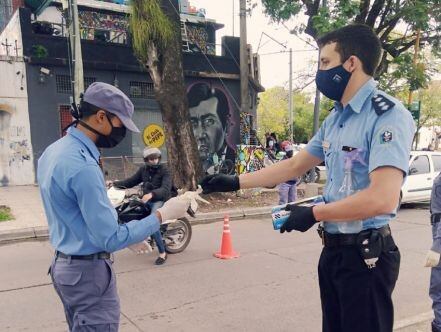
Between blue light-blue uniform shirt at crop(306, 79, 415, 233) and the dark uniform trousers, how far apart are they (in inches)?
5.8

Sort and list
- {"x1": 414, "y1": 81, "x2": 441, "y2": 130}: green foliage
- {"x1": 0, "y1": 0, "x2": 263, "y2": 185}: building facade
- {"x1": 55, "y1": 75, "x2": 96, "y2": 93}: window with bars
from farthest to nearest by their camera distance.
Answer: {"x1": 414, "y1": 81, "x2": 441, "y2": 130}: green foliage < {"x1": 55, "y1": 75, "x2": 96, "y2": 93}: window with bars < {"x1": 0, "y1": 0, "x2": 263, "y2": 185}: building facade

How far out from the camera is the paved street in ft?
13.6

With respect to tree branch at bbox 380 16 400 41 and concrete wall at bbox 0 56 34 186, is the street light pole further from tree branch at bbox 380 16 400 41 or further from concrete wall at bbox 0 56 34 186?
concrete wall at bbox 0 56 34 186

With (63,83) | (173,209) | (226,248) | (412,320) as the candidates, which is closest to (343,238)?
(173,209)

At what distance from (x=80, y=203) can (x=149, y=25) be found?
8.78 metres

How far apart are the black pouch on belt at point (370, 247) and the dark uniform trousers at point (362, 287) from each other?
3 centimetres

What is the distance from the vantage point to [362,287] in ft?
6.86

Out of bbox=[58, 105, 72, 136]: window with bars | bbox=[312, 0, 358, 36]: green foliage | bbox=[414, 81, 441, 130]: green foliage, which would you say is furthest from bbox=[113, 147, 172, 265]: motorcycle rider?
bbox=[414, 81, 441, 130]: green foliage

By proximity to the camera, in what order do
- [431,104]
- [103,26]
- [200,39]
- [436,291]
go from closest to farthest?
[436,291] < [103,26] < [200,39] < [431,104]

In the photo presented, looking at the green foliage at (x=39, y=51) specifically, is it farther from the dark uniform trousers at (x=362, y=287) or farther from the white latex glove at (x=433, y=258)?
the dark uniform trousers at (x=362, y=287)

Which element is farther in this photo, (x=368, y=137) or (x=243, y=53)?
(x=243, y=53)

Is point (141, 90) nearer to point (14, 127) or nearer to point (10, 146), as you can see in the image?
point (14, 127)

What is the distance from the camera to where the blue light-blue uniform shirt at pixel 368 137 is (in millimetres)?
1887

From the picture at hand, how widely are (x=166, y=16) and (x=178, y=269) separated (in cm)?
679
